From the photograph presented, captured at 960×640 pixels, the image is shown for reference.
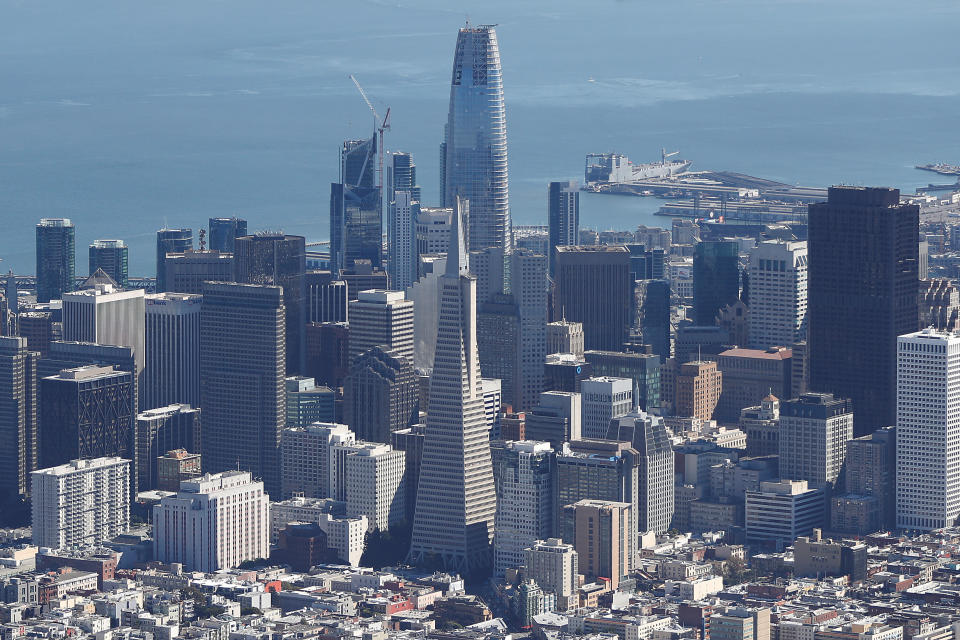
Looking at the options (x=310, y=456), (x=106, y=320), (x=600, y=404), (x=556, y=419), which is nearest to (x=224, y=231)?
(x=106, y=320)

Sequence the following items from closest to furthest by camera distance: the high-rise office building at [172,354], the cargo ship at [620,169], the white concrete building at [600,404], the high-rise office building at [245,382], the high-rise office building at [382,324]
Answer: the white concrete building at [600,404], the high-rise office building at [245,382], the high-rise office building at [382,324], the high-rise office building at [172,354], the cargo ship at [620,169]

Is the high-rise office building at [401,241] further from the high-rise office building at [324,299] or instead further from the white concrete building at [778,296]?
the white concrete building at [778,296]

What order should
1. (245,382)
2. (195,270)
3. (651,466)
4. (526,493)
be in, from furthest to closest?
(195,270) < (245,382) < (651,466) < (526,493)

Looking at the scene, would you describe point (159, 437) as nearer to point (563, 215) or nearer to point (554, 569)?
point (554, 569)

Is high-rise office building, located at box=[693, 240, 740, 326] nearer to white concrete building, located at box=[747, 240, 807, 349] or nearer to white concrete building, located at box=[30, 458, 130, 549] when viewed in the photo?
white concrete building, located at box=[747, 240, 807, 349]

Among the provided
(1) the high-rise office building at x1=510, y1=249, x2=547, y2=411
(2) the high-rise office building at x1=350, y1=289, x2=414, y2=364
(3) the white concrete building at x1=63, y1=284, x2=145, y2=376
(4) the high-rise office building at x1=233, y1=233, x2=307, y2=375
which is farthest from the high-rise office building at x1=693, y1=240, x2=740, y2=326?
(3) the white concrete building at x1=63, y1=284, x2=145, y2=376

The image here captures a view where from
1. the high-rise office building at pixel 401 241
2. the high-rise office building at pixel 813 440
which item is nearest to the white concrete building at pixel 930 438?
the high-rise office building at pixel 813 440
